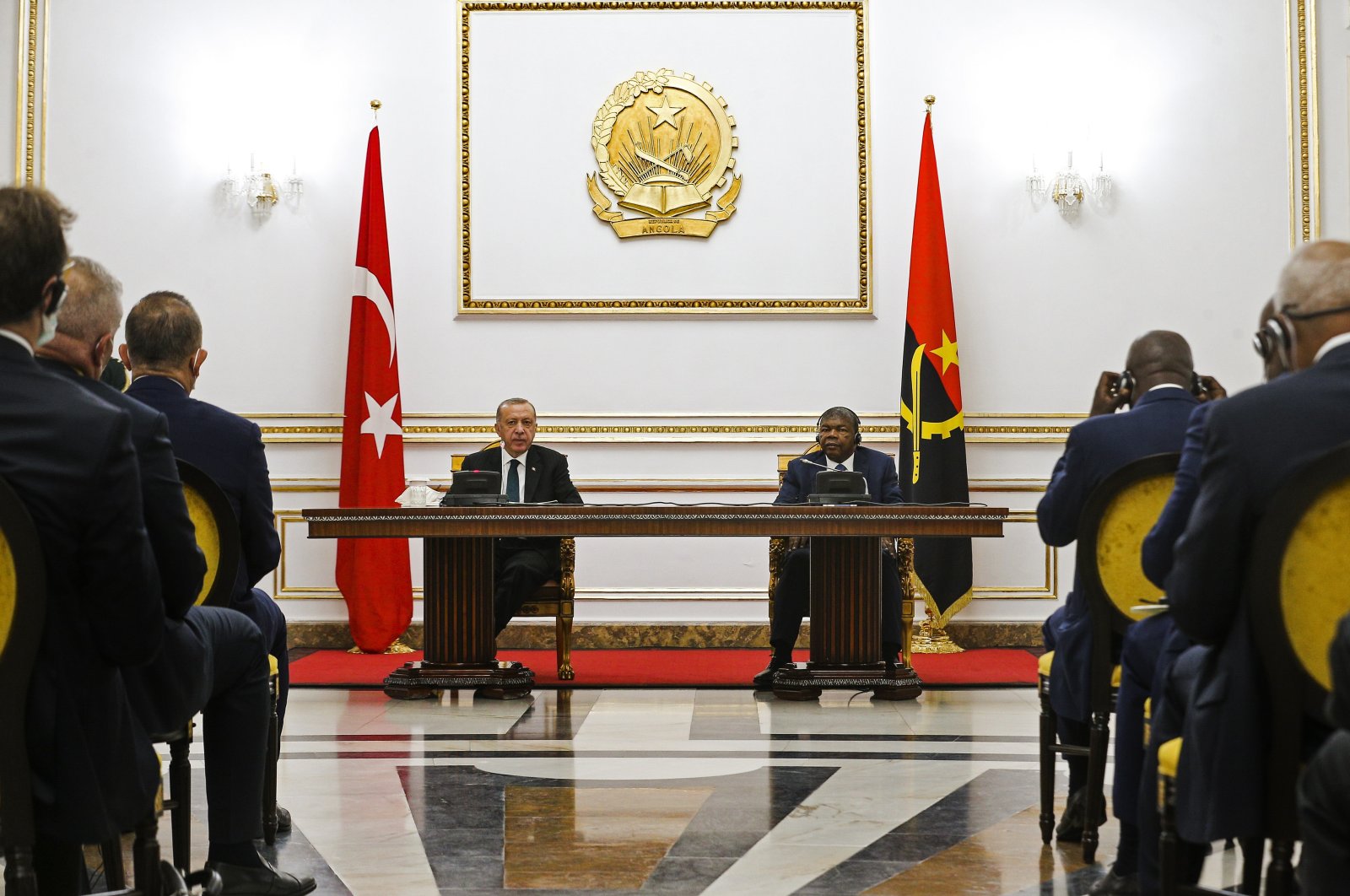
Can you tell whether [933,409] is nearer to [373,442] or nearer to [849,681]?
[849,681]

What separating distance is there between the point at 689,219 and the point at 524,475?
6.48 feet

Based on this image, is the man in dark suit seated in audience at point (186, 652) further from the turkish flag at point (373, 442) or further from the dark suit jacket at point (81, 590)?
the turkish flag at point (373, 442)

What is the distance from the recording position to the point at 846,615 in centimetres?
542

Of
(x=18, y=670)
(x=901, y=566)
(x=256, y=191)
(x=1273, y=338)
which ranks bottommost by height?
(x=901, y=566)

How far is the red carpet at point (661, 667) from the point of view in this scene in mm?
5883

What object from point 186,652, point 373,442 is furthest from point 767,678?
point 186,652

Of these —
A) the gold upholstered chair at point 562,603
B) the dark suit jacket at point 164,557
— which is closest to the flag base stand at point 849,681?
the gold upholstered chair at point 562,603

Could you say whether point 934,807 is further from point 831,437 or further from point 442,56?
point 442,56

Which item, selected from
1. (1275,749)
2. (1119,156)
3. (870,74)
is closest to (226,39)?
(870,74)

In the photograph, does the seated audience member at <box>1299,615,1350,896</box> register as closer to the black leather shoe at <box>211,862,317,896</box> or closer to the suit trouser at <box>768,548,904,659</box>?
the black leather shoe at <box>211,862,317,896</box>

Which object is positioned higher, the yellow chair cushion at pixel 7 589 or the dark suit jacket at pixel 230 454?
the dark suit jacket at pixel 230 454

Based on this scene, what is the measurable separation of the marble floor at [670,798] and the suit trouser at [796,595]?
1.50ft

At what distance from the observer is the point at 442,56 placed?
7340mm

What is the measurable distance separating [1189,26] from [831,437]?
3484 millimetres
